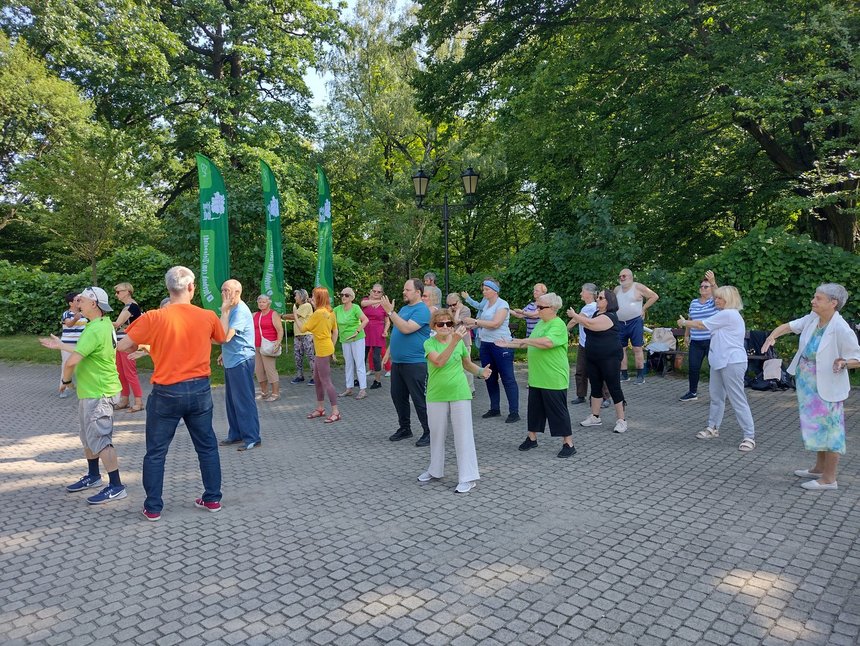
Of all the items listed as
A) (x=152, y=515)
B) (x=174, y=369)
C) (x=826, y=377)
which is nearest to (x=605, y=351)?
(x=826, y=377)

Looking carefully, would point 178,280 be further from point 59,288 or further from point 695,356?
point 59,288

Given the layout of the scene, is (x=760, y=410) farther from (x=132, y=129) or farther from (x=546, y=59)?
(x=132, y=129)

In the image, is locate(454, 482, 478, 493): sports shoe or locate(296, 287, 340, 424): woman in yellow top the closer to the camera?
locate(454, 482, 478, 493): sports shoe

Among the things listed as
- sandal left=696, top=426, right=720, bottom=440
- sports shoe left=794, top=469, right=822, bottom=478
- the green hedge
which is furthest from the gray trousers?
the green hedge

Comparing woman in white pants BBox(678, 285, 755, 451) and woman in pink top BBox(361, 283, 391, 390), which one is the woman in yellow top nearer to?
woman in pink top BBox(361, 283, 391, 390)

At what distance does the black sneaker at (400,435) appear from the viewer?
300 inches

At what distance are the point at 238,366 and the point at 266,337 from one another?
10.4 feet

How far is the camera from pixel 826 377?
17.7 feet

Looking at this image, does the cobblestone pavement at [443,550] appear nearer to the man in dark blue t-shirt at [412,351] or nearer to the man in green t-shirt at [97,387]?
the man in green t-shirt at [97,387]

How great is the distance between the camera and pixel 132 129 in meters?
22.4

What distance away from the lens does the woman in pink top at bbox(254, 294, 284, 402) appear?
10.2 m

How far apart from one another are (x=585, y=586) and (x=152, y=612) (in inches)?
105

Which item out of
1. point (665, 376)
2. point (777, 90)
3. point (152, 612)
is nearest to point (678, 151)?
point (777, 90)

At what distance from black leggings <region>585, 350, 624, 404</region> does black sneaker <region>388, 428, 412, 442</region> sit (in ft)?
8.05
